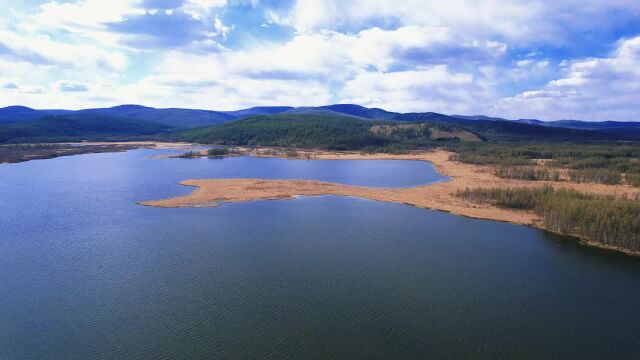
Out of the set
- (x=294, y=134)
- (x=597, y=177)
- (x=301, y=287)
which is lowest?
(x=301, y=287)

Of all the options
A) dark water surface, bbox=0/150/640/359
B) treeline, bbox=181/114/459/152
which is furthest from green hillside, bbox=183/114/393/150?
dark water surface, bbox=0/150/640/359

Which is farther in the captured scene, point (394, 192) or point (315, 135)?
point (315, 135)

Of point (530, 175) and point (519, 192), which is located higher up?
point (519, 192)

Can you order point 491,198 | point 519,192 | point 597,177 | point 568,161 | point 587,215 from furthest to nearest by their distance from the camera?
point 568,161 < point 597,177 < point 491,198 < point 519,192 < point 587,215

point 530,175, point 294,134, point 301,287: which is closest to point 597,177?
point 530,175

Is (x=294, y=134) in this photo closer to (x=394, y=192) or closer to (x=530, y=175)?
(x=530, y=175)

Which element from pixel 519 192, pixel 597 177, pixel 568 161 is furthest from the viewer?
pixel 568 161
